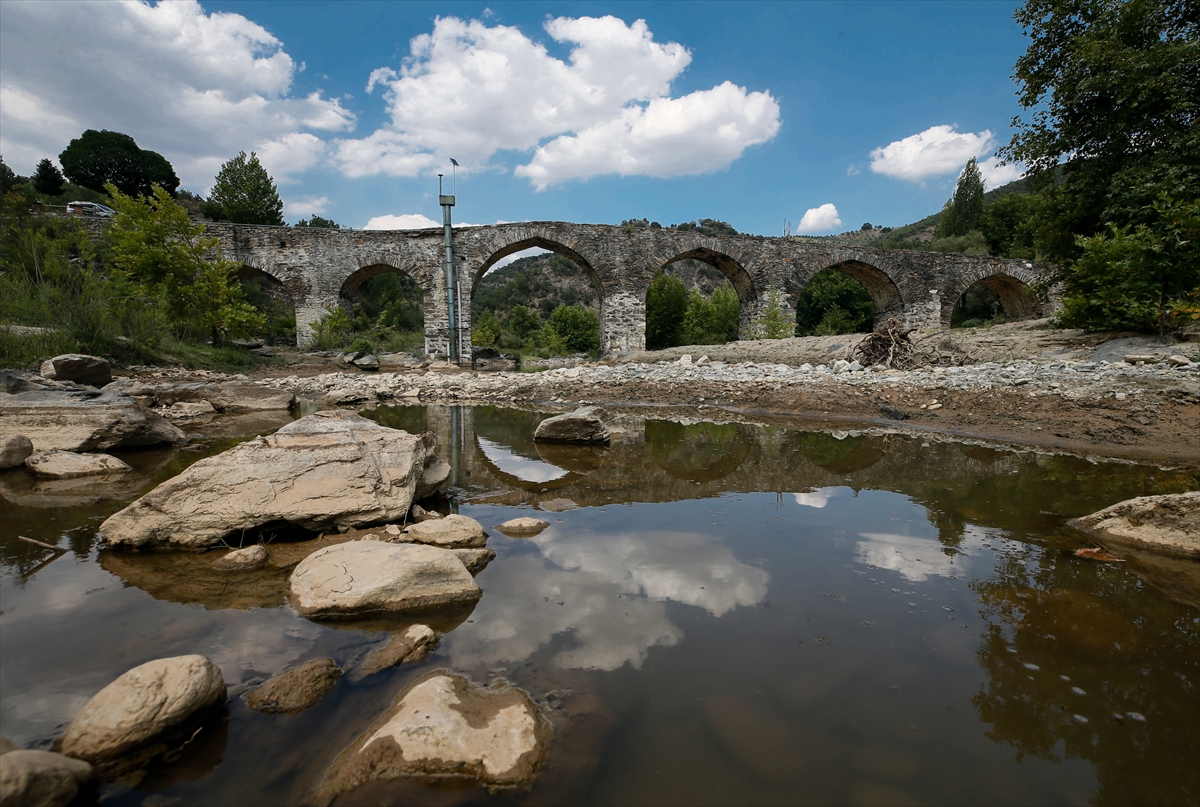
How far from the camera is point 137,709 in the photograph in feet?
5.11

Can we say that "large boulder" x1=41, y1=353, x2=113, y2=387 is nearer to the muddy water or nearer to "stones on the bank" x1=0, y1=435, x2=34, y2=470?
"stones on the bank" x1=0, y1=435, x2=34, y2=470

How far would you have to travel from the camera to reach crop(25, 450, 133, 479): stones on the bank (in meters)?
4.33

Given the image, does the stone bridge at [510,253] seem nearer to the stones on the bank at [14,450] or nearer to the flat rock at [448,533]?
the stones on the bank at [14,450]

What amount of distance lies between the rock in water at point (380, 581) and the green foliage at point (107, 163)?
48214 mm

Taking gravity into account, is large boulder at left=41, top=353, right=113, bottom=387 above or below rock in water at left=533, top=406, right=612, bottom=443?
above

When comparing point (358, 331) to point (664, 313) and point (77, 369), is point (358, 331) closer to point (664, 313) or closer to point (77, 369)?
point (77, 369)

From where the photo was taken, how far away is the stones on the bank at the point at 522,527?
11.1ft

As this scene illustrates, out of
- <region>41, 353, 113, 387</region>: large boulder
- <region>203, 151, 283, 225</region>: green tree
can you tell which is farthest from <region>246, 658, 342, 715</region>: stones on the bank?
<region>203, 151, 283, 225</region>: green tree

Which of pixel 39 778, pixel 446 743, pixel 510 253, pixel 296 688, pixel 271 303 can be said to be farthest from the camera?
pixel 271 303

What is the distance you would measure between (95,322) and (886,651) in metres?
14.1

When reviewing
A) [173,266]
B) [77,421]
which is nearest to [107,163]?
[173,266]

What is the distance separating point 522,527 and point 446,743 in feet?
6.16

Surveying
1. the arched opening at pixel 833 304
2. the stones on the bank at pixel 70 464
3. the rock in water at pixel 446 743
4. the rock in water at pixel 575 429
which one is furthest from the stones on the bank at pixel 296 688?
the arched opening at pixel 833 304

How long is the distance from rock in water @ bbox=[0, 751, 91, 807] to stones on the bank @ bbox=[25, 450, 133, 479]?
406 centimetres
